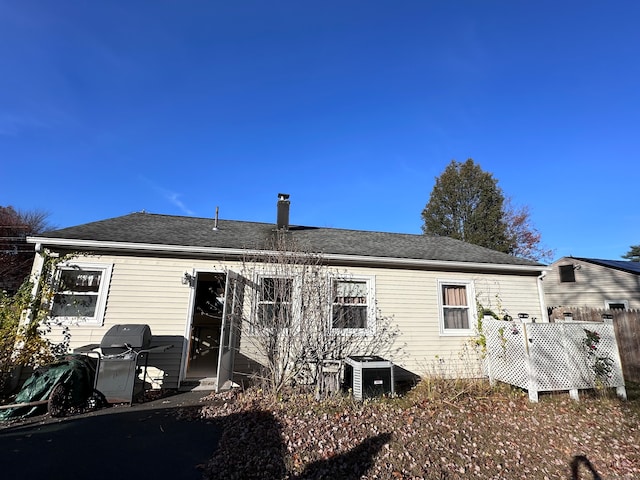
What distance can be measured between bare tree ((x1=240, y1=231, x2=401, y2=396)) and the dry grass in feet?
1.91

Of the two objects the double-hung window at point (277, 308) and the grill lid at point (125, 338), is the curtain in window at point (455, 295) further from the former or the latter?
the grill lid at point (125, 338)

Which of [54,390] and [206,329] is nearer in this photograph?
[54,390]

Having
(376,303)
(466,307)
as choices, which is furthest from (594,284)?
(376,303)

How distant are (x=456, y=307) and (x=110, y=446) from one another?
8.22m

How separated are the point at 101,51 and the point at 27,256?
19334 millimetres

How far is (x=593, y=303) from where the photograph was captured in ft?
55.2

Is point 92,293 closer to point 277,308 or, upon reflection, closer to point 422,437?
point 277,308

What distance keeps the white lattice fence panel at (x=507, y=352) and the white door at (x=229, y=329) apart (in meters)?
6.15

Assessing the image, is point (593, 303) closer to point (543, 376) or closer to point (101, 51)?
point (543, 376)

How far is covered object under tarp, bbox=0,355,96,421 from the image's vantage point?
4.98m

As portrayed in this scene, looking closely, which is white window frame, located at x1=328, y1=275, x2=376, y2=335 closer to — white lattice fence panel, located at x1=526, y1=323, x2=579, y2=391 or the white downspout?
white lattice fence panel, located at x1=526, y1=323, x2=579, y2=391

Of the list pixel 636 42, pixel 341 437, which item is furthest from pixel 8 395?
pixel 636 42

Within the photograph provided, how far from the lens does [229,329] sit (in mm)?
6629

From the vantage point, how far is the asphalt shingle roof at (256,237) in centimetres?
736
